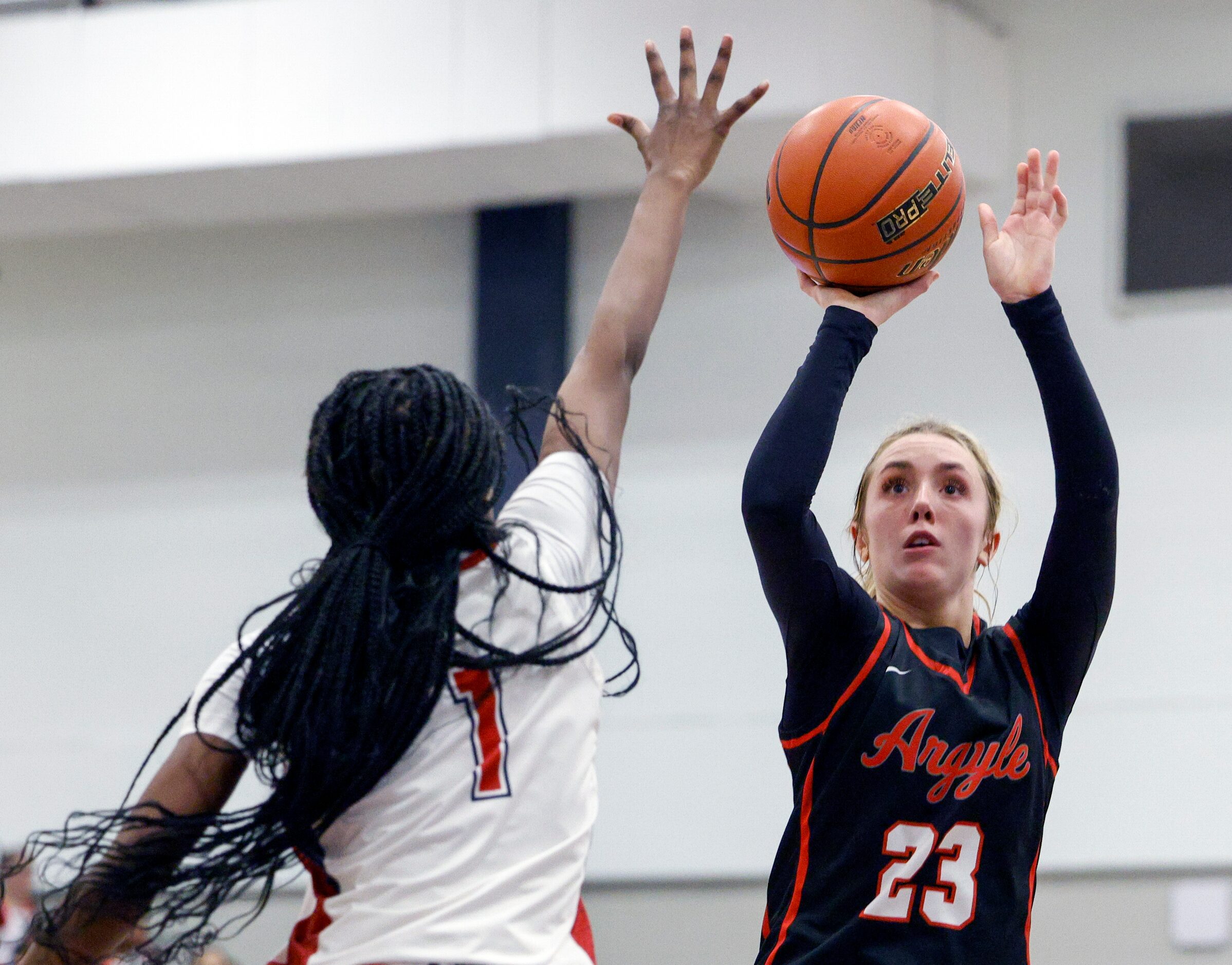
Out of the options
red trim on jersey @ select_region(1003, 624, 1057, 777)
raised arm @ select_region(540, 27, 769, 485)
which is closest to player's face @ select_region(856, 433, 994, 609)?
red trim on jersey @ select_region(1003, 624, 1057, 777)

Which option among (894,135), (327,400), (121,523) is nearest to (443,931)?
(327,400)

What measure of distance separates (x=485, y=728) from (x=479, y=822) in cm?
9

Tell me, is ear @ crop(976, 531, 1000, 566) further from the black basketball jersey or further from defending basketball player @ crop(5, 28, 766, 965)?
defending basketball player @ crop(5, 28, 766, 965)

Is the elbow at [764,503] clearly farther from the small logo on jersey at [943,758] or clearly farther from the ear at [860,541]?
the ear at [860,541]

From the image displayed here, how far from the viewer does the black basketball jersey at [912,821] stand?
6.29 ft

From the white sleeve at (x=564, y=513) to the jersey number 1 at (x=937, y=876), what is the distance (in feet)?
1.96

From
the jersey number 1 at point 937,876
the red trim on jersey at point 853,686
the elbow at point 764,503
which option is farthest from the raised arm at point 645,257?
the jersey number 1 at point 937,876

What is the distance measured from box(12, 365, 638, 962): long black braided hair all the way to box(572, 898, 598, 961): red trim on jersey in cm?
27

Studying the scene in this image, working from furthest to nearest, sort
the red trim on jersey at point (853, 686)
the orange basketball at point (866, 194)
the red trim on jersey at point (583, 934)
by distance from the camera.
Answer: the orange basketball at point (866, 194) → the red trim on jersey at point (853, 686) → the red trim on jersey at point (583, 934)

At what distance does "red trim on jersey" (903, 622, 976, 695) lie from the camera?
207 centimetres

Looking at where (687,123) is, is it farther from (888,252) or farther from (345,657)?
(345,657)

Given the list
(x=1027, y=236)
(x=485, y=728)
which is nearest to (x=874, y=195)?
(x=1027, y=236)

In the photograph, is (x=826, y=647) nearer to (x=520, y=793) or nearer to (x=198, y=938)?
(x=520, y=793)

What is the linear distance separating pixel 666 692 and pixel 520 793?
4339 mm
